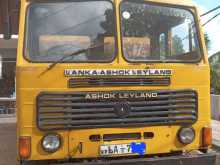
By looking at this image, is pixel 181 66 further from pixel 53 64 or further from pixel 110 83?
pixel 53 64

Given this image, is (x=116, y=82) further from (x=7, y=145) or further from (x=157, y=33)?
(x=7, y=145)

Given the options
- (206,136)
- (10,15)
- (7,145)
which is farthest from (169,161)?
(7,145)

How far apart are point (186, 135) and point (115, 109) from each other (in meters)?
1.00

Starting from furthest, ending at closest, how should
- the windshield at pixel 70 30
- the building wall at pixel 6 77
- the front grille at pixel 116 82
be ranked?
the building wall at pixel 6 77 → the windshield at pixel 70 30 → the front grille at pixel 116 82

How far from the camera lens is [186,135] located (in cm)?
657

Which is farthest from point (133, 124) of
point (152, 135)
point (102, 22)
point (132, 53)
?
point (102, 22)

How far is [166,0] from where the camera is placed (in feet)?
22.6

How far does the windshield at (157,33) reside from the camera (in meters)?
6.62

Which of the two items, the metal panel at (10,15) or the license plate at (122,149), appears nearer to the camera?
the license plate at (122,149)

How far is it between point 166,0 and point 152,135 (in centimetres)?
178

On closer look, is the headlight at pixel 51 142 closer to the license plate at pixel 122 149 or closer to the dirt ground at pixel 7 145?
the license plate at pixel 122 149

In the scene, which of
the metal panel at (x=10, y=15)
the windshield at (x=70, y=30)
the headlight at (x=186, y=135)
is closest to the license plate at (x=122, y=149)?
the headlight at (x=186, y=135)

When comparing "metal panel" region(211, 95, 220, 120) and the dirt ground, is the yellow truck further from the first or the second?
"metal panel" region(211, 95, 220, 120)

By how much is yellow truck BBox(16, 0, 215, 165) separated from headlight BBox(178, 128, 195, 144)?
12 millimetres
